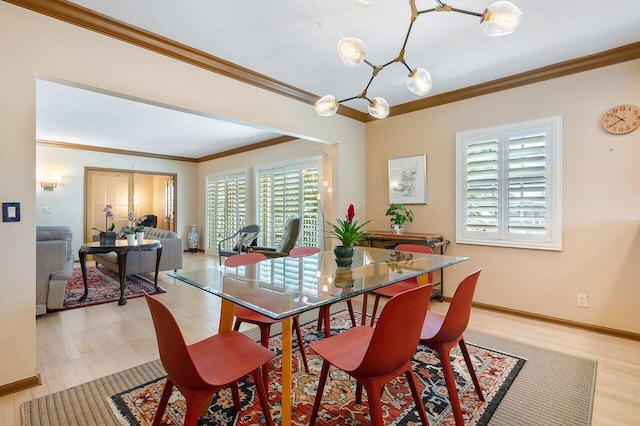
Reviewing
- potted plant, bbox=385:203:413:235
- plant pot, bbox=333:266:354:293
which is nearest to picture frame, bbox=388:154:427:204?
potted plant, bbox=385:203:413:235

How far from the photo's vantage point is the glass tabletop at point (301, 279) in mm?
1372

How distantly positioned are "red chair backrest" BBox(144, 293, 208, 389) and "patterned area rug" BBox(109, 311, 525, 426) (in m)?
0.64

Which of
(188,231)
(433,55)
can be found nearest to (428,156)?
(433,55)

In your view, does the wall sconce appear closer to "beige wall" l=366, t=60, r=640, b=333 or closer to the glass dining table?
the glass dining table

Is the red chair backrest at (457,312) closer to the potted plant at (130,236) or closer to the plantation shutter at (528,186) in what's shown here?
the plantation shutter at (528,186)

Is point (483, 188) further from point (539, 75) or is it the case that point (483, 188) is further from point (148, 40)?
point (148, 40)

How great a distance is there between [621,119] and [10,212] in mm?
4741

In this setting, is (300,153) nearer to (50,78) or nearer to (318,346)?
(50,78)

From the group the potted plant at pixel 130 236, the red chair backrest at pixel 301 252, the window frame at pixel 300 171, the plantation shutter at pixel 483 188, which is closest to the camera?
the red chair backrest at pixel 301 252

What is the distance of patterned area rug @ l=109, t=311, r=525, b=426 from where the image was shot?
1.70 meters

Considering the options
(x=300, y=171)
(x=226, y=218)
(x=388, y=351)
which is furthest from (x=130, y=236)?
(x=388, y=351)

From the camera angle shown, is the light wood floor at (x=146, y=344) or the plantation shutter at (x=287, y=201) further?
the plantation shutter at (x=287, y=201)

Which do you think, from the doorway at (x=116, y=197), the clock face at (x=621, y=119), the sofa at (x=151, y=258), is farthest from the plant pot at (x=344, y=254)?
the doorway at (x=116, y=197)

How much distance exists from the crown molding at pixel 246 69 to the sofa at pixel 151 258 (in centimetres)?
314
